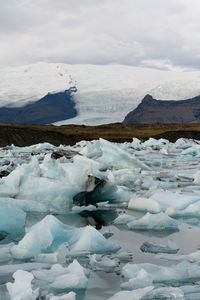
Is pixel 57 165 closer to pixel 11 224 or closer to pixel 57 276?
pixel 11 224

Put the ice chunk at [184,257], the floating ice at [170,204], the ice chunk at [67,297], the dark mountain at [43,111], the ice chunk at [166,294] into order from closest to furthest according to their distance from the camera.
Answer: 1. the ice chunk at [67,297]
2. the ice chunk at [166,294]
3. the ice chunk at [184,257]
4. the floating ice at [170,204]
5. the dark mountain at [43,111]

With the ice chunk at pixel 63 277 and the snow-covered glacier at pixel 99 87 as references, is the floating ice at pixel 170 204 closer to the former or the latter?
the ice chunk at pixel 63 277

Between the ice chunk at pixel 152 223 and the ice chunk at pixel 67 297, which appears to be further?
the ice chunk at pixel 152 223

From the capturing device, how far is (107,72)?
3250 inches

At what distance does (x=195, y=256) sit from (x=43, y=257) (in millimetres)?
1235

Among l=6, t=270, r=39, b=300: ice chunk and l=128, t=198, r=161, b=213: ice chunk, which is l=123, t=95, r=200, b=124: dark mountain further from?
l=6, t=270, r=39, b=300: ice chunk

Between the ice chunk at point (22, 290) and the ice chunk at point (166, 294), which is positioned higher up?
the ice chunk at point (22, 290)

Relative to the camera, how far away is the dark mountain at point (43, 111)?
97.2 m

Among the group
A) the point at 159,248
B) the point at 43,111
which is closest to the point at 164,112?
the point at 43,111

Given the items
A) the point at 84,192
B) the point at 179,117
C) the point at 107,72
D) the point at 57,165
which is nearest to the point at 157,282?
the point at 84,192

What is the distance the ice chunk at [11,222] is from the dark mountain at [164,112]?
401 ft

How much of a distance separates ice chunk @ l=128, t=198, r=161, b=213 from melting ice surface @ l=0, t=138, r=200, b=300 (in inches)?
0.5

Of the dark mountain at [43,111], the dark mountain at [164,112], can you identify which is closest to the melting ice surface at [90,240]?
the dark mountain at [43,111]

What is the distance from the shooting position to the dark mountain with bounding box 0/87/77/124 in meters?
97.2
